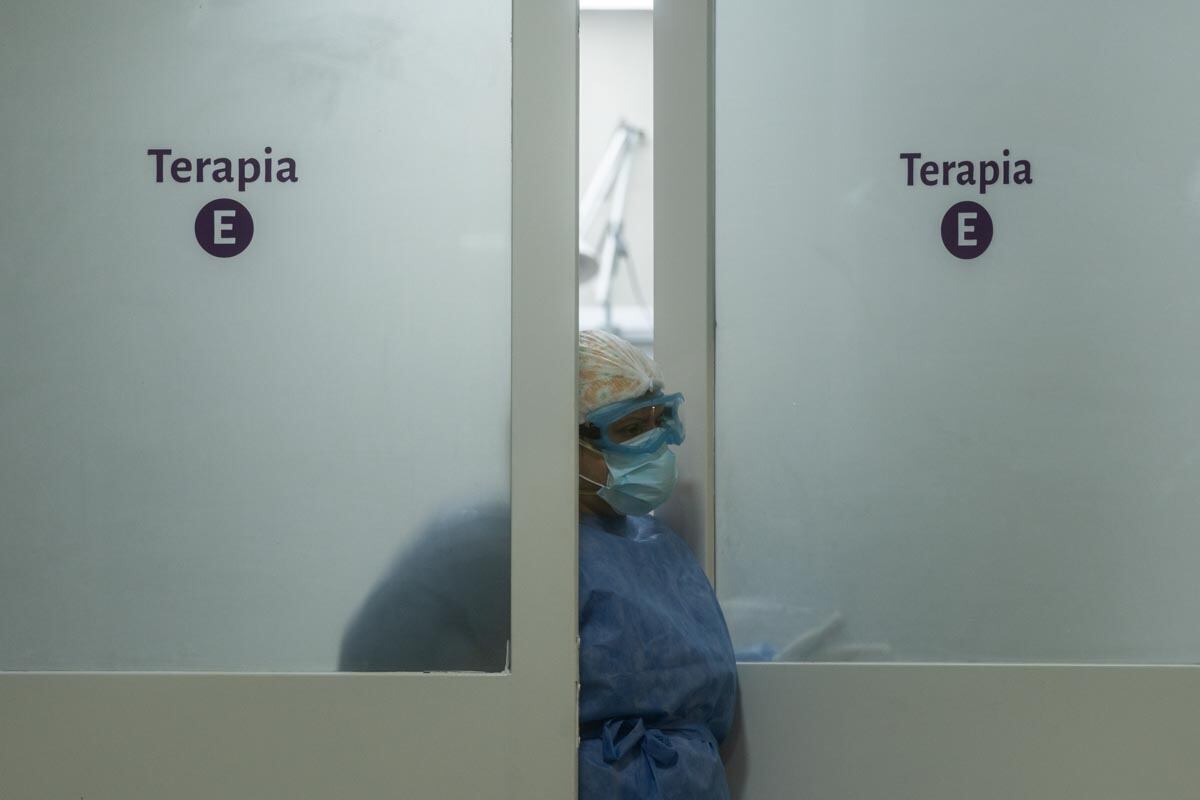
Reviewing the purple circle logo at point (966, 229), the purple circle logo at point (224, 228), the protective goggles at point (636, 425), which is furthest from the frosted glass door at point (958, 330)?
the purple circle logo at point (224, 228)

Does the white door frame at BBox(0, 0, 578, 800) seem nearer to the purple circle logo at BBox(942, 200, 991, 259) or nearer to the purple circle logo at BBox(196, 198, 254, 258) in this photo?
the purple circle logo at BBox(196, 198, 254, 258)

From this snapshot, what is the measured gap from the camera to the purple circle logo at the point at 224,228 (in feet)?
3.83

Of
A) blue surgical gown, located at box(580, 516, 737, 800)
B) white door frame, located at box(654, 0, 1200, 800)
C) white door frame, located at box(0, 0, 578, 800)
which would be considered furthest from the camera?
white door frame, located at box(654, 0, 1200, 800)

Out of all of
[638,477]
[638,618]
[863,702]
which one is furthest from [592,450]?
[863,702]

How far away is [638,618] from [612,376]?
27 cm

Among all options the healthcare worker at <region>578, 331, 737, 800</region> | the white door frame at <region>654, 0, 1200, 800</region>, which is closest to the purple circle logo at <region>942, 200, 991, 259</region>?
the white door frame at <region>654, 0, 1200, 800</region>

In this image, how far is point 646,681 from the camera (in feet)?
4.22

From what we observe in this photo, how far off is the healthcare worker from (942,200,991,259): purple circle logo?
0.38 m

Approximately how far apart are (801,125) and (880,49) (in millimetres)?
129

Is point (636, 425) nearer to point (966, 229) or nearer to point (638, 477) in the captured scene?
point (638, 477)

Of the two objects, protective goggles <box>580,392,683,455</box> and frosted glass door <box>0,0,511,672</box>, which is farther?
protective goggles <box>580,392,683,455</box>

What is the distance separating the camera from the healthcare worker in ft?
4.15

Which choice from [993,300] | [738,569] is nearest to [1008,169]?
[993,300]

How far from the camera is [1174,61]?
4.61 ft
